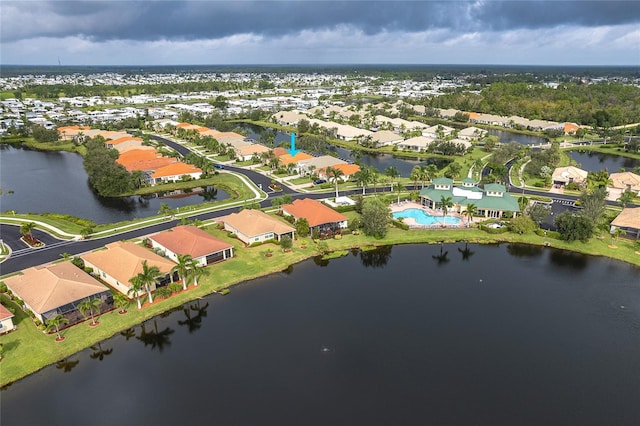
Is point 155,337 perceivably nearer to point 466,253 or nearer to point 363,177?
point 466,253

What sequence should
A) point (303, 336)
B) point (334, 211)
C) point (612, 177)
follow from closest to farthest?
point (303, 336)
point (334, 211)
point (612, 177)

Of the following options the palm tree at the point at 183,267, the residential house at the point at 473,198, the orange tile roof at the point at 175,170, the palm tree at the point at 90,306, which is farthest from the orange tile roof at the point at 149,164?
the residential house at the point at 473,198

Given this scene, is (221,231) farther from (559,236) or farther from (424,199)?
(559,236)

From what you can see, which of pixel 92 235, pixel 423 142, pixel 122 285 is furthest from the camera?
pixel 423 142

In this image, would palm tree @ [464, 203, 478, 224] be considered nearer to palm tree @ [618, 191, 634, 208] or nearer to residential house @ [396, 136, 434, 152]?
palm tree @ [618, 191, 634, 208]

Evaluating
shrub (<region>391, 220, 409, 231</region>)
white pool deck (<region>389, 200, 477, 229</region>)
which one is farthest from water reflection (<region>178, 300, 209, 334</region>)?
white pool deck (<region>389, 200, 477, 229</region>)

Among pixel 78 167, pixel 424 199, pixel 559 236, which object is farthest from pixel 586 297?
pixel 78 167
